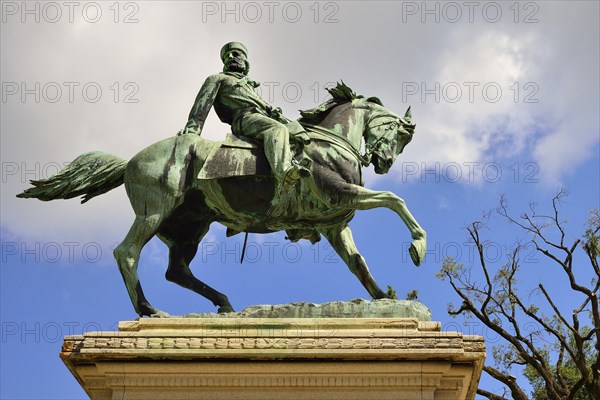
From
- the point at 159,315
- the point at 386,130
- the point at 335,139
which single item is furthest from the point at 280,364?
the point at 386,130

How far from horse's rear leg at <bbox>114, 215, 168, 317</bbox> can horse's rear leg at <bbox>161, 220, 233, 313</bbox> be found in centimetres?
79

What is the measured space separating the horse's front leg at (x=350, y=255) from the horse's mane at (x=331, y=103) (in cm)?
139

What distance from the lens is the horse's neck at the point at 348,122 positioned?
1120 cm

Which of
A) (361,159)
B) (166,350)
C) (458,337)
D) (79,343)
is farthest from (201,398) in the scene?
(361,159)

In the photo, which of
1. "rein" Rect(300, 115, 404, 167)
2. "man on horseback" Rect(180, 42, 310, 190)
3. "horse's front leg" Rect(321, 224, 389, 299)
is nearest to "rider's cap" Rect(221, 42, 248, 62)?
"man on horseback" Rect(180, 42, 310, 190)

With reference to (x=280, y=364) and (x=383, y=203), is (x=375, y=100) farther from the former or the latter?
(x=280, y=364)

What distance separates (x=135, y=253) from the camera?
10.4m

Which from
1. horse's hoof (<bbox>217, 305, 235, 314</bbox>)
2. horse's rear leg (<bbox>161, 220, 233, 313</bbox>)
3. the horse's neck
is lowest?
horse's hoof (<bbox>217, 305, 235, 314</bbox>)

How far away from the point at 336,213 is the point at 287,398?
2.47m

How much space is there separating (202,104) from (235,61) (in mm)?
843

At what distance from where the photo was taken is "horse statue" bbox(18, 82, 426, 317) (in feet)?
34.2

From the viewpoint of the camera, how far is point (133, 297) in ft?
33.8

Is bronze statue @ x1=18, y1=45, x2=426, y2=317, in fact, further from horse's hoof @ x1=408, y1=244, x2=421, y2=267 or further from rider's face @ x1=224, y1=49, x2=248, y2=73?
rider's face @ x1=224, y1=49, x2=248, y2=73

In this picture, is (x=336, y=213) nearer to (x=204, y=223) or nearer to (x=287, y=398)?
(x=204, y=223)
